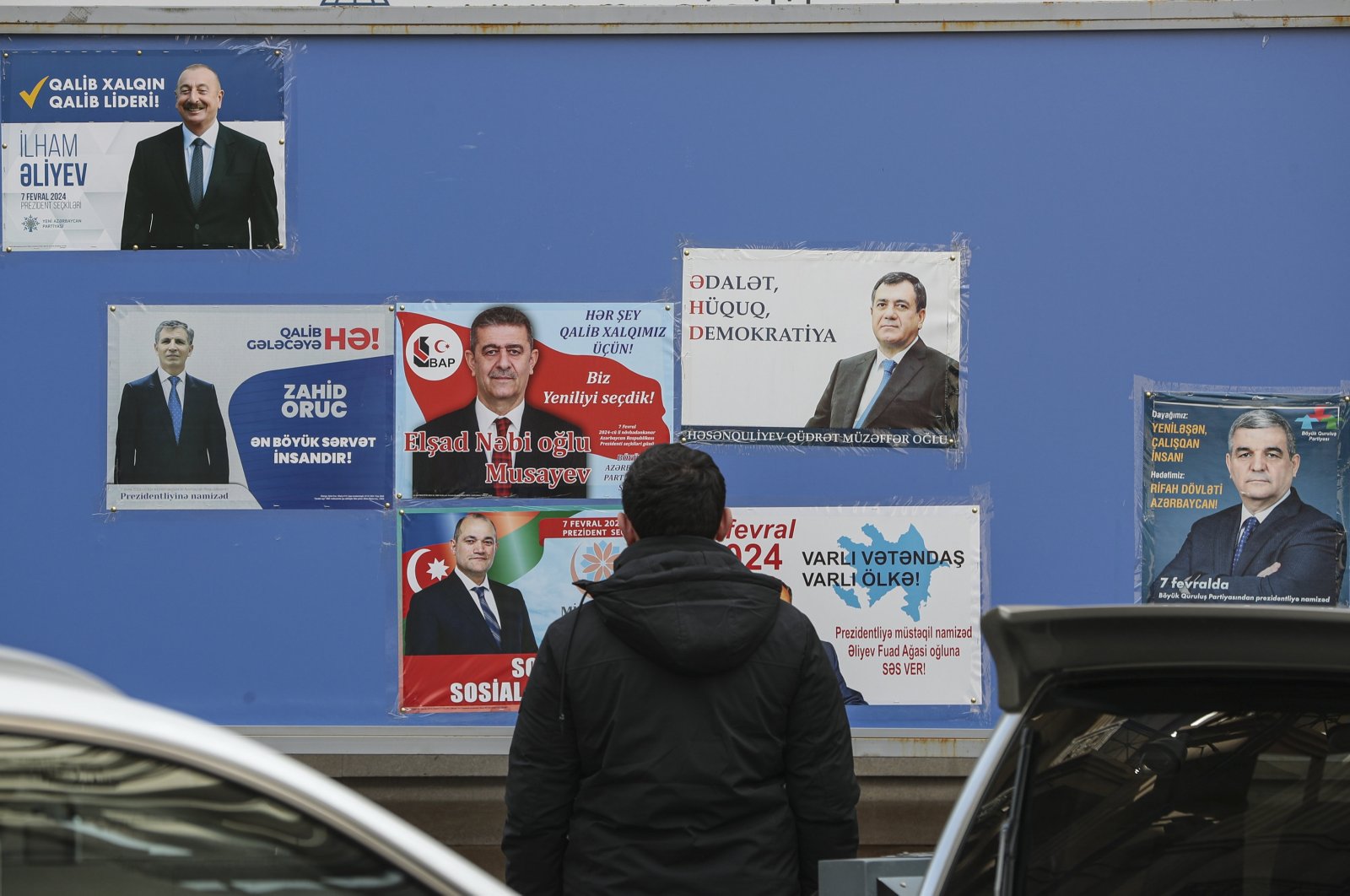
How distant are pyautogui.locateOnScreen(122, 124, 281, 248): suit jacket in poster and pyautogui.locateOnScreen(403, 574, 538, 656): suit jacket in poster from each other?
1.08 metres

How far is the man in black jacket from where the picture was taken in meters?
2.60

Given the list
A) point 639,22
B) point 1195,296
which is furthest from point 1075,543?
point 639,22

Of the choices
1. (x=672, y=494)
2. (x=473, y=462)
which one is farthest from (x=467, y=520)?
(x=672, y=494)

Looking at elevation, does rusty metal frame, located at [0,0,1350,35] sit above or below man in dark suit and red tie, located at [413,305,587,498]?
above

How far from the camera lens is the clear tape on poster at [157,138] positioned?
355 cm

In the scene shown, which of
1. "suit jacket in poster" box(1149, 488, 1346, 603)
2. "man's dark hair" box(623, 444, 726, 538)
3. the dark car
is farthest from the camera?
"suit jacket in poster" box(1149, 488, 1346, 603)

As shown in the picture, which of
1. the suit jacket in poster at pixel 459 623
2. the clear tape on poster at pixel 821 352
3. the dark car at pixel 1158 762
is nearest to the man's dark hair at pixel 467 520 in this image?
the suit jacket in poster at pixel 459 623

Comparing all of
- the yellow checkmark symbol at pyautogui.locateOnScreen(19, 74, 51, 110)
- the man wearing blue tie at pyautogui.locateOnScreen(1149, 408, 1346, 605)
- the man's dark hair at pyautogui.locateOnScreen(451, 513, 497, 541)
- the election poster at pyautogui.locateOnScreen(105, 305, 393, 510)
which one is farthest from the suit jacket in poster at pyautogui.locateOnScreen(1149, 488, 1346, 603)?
the yellow checkmark symbol at pyautogui.locateOnScreen(19, 74, 51, 110)

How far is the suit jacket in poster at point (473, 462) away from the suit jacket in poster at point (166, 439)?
0.56 meters

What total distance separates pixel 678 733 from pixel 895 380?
1375 millimetres

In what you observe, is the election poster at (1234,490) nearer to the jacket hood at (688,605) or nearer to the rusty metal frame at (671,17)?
the rusty metal frame at (671,17)

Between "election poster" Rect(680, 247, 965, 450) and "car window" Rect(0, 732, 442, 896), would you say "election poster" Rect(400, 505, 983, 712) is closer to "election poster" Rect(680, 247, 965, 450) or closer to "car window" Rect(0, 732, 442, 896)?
"election poster" Rect(680, 247, 965, 450)

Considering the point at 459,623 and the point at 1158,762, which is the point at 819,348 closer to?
the point at 459,623

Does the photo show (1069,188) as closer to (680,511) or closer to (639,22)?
(639,22)
